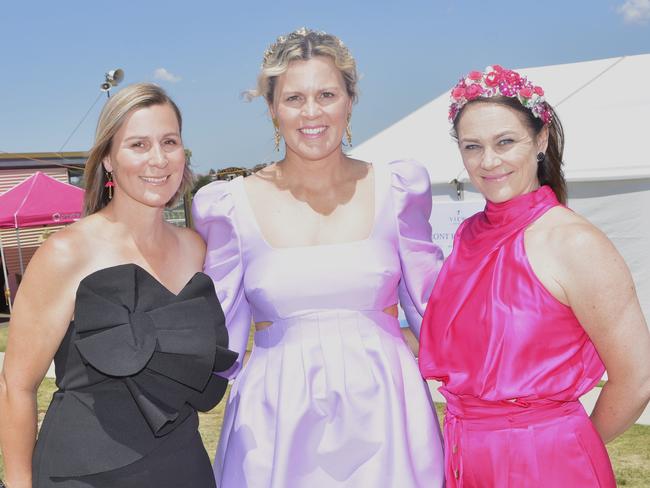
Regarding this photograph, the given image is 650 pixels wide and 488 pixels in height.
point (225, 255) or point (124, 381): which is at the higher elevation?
point (225, 255)

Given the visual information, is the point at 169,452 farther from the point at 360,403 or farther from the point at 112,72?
the point at 112,72

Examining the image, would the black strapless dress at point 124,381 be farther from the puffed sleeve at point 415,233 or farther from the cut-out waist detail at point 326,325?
the puffed sleeve at point 415,233

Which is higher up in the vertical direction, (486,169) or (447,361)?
(486,169)

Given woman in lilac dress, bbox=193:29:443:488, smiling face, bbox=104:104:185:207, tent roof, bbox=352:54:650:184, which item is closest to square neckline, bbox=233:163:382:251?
woman in lilac dress, bbox=193:29:443:488

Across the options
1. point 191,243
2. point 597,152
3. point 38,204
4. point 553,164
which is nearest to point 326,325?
point 191,243

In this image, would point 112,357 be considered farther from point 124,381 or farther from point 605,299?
point 605,299

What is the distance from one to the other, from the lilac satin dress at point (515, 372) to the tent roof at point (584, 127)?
5386 millimetres

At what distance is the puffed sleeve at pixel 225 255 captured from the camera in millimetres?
2418

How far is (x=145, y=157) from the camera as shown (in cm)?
216

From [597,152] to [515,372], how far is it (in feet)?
19.5

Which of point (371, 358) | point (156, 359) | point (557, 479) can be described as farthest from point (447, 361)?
point (156, 359)

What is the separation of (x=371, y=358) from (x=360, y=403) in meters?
0.16

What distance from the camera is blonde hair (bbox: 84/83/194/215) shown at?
214cm

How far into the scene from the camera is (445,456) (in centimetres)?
222
